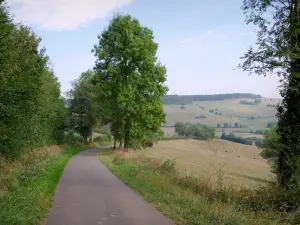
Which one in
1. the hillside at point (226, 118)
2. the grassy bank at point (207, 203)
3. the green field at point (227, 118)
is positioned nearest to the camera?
the grassy bank at point (207, 203)

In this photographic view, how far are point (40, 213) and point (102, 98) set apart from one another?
29952mm

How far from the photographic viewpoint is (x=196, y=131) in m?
130

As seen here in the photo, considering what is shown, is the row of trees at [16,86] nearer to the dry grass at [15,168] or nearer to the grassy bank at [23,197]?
the dry grass at [15,168]

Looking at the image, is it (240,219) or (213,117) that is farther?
(213,117)

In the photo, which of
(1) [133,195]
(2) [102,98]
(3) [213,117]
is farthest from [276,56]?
(3) [213,117]

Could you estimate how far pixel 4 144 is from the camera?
1717 cm

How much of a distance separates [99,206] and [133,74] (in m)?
26.0

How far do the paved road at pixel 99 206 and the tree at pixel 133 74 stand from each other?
19.7 metres

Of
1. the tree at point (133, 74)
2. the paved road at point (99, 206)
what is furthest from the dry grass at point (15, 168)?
the tree at point (133, 74)

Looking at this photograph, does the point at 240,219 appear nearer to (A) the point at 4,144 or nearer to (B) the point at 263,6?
(B) the point at 263,6

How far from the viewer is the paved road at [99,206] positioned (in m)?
9.02

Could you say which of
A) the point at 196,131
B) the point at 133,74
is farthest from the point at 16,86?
the point at 196,131

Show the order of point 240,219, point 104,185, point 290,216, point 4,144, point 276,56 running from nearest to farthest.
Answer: point 240,219, point 290,216, point 276,56, point 104,185, point 4,144

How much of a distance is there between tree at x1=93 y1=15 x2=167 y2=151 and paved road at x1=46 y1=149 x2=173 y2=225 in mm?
19659
